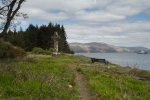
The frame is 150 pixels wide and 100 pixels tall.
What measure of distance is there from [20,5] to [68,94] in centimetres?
1507

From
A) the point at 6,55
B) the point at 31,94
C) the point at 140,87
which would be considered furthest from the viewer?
the point at 6,55

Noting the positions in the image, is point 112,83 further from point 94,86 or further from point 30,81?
point 30,81

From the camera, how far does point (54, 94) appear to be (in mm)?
16234

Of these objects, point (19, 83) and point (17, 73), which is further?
point (17, 73)

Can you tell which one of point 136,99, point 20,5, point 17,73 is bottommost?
point 136,99

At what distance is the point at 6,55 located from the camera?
38.3 meters

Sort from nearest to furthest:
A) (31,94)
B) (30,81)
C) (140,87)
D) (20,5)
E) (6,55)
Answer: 1. (31,94)
2. (30,81)
3. (140,87)
4. (20,5)
5. (6,55)

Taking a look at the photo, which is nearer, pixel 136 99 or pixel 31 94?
pixel 31 94

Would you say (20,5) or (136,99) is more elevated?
(20,5)

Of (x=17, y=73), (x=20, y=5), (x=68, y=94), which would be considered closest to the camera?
(x=68, y=94)

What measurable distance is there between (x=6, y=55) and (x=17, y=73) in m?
19.4

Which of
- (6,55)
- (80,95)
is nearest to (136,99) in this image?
(80,95)

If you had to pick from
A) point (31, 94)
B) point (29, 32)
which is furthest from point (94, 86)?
point (29, 32)

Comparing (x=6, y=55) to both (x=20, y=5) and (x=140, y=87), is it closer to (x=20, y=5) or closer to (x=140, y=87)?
(x=20, y=5)
